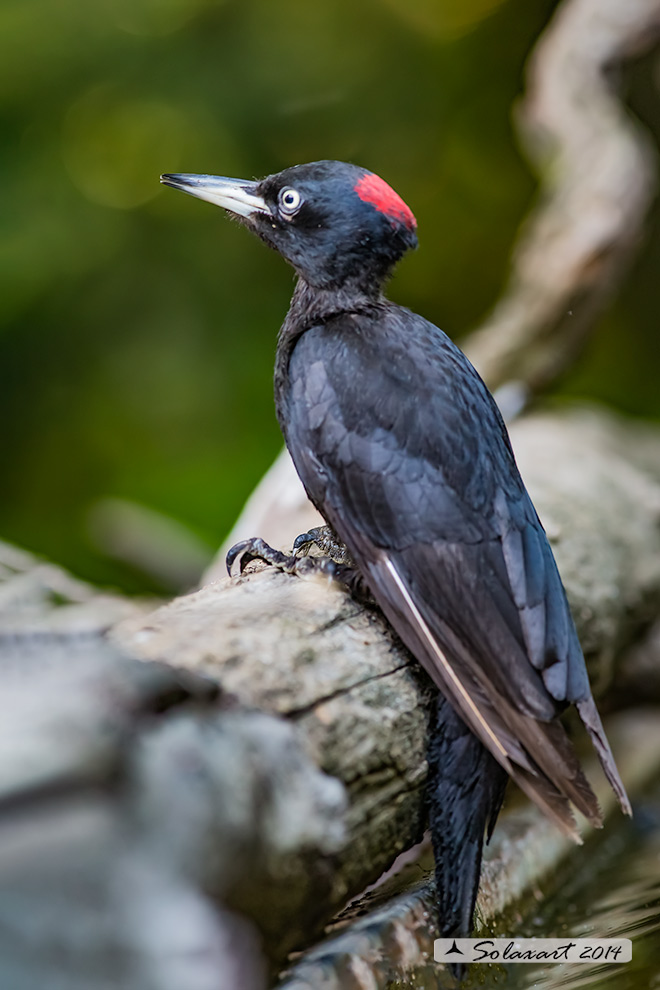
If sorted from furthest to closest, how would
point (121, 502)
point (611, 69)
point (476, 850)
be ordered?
point (121, 502) < point (611, 69) < point (476, 850)

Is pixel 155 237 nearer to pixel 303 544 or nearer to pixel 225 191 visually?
pixel 225 191

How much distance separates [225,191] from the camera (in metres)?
2.36

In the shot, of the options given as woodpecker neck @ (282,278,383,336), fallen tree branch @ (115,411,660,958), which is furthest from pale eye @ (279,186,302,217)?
fallen tree branch @ (115,411,660,958)

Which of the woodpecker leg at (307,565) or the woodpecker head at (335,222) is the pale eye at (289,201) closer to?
the woodpecker head at (335,222)

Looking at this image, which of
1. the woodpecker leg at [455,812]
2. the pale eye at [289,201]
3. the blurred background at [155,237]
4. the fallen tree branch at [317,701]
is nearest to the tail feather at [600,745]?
the woodpecker leg at [455,812]

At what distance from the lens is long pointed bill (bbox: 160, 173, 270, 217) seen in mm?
2318

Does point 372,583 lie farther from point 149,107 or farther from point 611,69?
point 149,107

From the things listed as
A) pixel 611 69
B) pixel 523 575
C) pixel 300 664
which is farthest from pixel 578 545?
pixel 611 69

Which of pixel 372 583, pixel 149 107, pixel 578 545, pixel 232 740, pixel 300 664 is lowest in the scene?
pixel 232 740

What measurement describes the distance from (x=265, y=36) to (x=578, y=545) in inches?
146

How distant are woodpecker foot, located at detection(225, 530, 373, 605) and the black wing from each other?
2.9 inches

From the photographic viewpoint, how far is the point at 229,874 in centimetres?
122

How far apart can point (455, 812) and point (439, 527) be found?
491 millimetres

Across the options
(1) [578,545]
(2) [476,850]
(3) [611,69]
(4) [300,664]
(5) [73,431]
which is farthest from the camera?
(5) [73,431]
